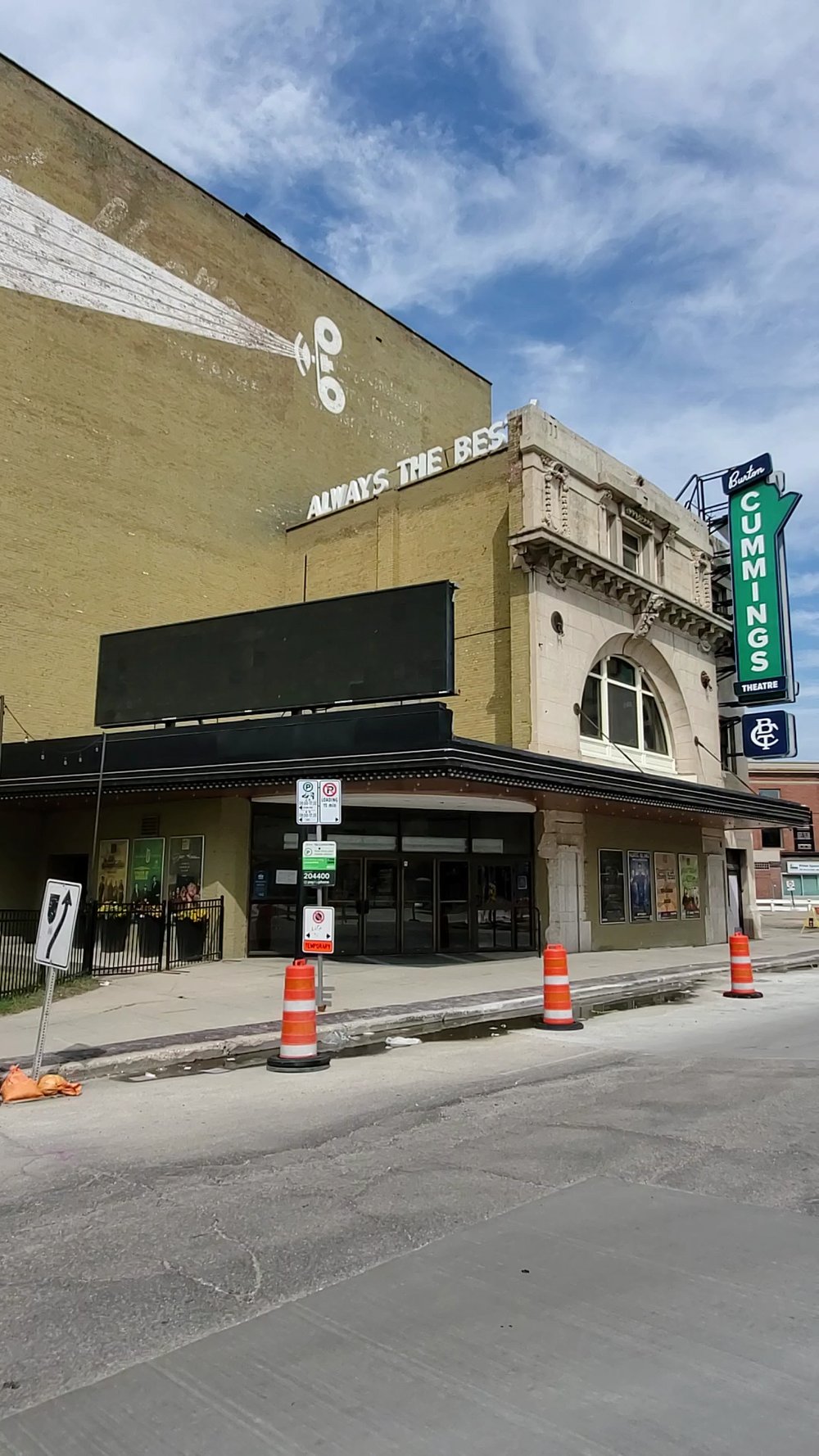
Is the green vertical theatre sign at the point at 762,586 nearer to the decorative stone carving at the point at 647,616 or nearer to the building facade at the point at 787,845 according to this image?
the decorative stone carving at the point at 647,616

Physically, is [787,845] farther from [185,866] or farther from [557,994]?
[557,994]

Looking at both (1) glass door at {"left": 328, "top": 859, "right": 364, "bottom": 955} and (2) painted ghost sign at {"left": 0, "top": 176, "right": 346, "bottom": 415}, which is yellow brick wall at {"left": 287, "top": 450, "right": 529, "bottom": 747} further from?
(2) painted ghost sign at {"left": 0, "top": 176, "right": 346, "bottom": 415}

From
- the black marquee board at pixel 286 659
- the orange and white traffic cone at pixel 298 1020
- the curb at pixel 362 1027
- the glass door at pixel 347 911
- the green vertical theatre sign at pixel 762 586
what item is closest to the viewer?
the orange and white traffic cone at pixel 298 1020

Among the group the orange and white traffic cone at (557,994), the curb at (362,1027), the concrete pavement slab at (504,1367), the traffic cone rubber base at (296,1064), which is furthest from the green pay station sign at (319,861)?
the concrete pavement slab at (504,1367)

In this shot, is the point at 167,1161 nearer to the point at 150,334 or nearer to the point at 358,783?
the point at 358,783

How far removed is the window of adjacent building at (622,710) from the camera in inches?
978

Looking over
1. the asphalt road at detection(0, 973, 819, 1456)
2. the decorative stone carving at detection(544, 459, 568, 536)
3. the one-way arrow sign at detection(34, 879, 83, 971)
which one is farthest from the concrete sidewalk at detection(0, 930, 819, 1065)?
the decorative stone carving at detection(544, 459, 568, 536)

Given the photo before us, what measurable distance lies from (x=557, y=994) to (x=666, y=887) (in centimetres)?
1540

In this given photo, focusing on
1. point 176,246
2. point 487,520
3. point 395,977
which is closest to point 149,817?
point 395,977

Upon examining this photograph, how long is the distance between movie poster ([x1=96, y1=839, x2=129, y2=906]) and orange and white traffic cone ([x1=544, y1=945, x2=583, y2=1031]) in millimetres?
12499

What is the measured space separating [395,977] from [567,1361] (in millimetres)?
13436

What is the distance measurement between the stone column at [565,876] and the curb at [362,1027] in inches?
166

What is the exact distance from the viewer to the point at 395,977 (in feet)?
54.9

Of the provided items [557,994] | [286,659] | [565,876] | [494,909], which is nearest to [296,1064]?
[557,994]
